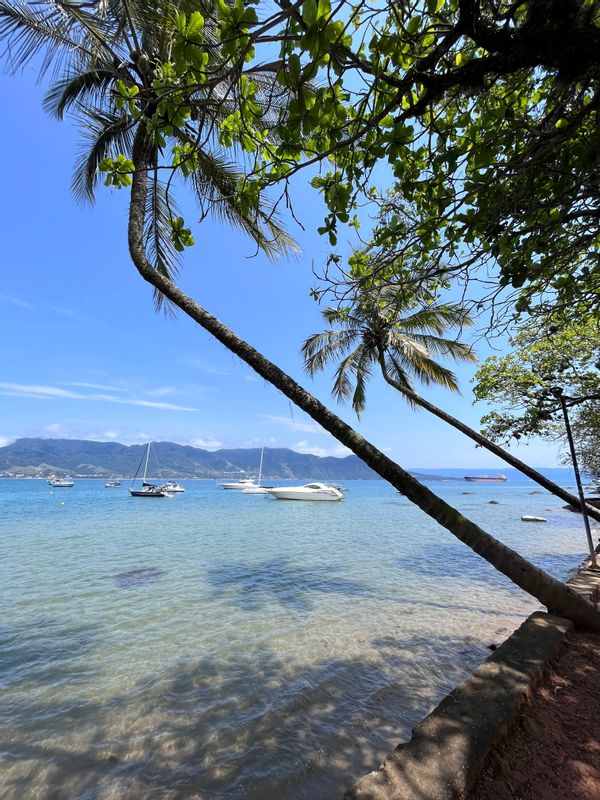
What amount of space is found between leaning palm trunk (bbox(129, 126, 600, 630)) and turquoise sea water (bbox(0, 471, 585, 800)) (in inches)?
67.3

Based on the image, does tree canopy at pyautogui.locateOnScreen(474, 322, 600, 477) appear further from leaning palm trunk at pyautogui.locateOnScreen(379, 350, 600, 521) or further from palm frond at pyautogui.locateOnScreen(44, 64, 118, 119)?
palm frond at pyautogui.locateOnScreen(44, 64, 118, 119)

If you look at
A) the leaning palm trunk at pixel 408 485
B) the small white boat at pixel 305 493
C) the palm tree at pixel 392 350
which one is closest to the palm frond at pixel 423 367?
the palm tree at pixel 392 350

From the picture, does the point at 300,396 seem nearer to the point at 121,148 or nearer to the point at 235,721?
the point at 235,721

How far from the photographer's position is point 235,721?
12.3 ft

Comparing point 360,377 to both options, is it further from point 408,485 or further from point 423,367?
point 408,485

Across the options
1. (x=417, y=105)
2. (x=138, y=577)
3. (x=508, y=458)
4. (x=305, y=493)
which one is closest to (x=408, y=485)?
(x=417, y=105)

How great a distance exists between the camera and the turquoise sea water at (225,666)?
122 inches

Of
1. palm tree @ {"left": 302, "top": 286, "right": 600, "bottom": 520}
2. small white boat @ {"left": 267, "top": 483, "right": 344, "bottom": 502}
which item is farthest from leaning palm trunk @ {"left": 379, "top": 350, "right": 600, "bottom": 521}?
small white boat @ {"left": 267, "top": 483, "right": 344, "bottom": 502}

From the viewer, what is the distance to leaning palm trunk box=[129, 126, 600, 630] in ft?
10.7

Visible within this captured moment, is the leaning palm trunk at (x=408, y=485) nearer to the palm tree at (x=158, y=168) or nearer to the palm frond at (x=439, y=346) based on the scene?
the palm tree at (x=158, y=168)

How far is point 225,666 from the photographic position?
486cm

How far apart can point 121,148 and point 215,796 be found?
29.1 feet

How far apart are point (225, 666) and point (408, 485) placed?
3690 mm

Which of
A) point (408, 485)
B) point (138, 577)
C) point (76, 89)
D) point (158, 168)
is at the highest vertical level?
point (76, 89)
